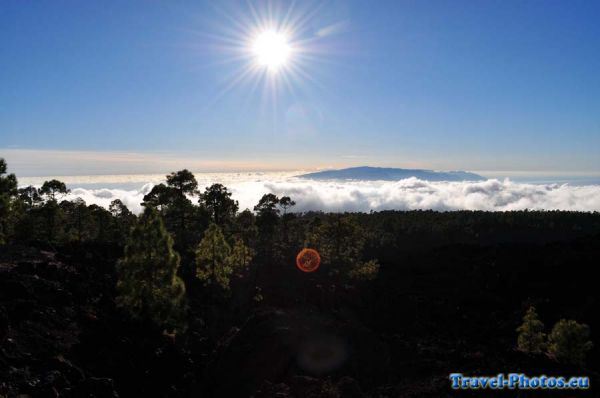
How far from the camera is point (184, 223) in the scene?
51.2 m

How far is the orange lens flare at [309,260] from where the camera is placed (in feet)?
253

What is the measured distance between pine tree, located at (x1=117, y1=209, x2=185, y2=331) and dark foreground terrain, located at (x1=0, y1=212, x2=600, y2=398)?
123 centimetres

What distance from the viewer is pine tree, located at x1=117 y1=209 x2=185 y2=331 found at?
93.2 feet

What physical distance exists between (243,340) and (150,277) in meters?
8.50

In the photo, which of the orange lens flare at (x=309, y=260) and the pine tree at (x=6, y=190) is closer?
the pine tree at (x=6, y=190)

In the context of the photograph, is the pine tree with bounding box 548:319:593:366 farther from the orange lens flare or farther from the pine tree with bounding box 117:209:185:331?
the orange lens flare

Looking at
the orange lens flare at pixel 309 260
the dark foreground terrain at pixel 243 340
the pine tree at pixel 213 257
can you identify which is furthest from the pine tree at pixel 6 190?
the orange lens flare at pixel 309 260

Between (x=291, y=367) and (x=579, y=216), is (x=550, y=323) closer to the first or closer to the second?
(x=291, y=367)

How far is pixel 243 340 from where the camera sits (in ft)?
96.0

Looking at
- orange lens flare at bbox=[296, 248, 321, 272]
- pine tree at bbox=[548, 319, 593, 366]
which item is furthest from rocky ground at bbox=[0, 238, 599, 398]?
orange lens flare at bbox=[296, 248, 321, 272]

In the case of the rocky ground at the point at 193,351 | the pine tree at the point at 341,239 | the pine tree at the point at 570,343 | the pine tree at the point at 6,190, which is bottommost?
the pine tree at the point at 570,343

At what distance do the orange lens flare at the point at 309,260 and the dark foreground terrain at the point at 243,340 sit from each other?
40.1 feet

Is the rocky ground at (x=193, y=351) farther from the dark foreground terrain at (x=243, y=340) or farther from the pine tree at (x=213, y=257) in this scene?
the pine tree at (x=213, y=257)

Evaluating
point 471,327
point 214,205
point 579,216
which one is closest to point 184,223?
point 214,205
